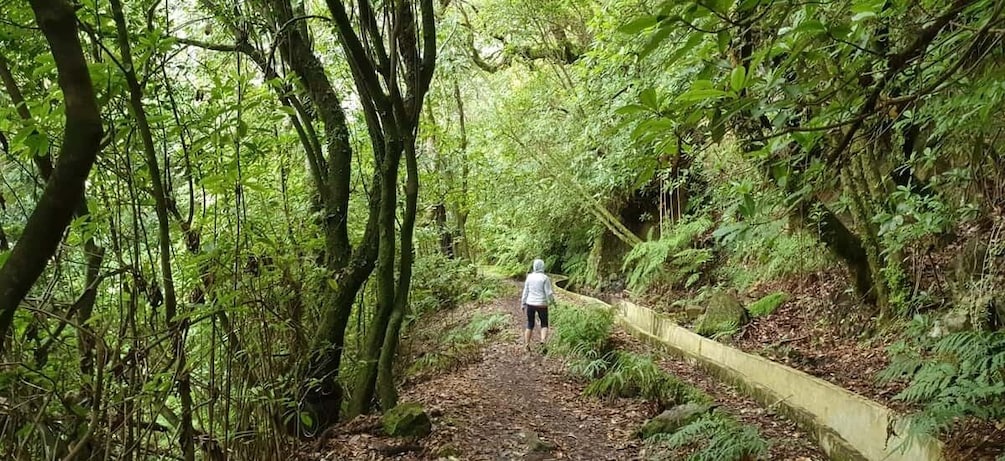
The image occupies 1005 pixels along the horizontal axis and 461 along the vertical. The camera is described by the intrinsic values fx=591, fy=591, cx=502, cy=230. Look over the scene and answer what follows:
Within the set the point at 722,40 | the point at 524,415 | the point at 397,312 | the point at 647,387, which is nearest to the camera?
the point at 722,40

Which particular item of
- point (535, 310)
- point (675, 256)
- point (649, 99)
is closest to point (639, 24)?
point (649, 99)

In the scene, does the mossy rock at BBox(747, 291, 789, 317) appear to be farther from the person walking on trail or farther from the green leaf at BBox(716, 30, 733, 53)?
the green leaf at BBox(716, 30, 733, 53)

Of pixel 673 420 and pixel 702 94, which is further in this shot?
pixel 673 420

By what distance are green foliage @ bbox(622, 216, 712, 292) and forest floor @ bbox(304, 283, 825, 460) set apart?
2.79 metres

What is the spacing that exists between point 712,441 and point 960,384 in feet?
5.97

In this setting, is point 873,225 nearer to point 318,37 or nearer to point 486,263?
point 318,37

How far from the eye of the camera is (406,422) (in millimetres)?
5609

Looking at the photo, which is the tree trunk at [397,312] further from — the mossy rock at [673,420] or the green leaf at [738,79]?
the green leaf at [738,79]

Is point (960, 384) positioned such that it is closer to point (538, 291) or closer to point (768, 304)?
point (768, 304)

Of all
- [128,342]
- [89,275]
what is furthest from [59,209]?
[89,275]

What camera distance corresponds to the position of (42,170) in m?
3.10

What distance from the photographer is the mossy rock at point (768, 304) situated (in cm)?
852

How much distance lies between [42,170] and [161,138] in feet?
1.95

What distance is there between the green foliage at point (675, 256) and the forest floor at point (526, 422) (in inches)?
110
